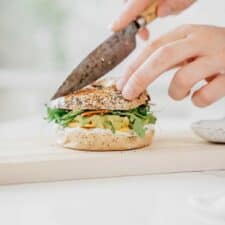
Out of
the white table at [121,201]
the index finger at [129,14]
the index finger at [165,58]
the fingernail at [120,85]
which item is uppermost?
the index finger at [129,14]

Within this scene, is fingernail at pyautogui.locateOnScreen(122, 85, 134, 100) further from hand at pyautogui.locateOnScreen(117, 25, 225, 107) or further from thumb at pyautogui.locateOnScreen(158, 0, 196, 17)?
thumb at pyautogui.locateOnScreen(158, 0, 196, 17)

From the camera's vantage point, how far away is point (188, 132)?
1.46 meters

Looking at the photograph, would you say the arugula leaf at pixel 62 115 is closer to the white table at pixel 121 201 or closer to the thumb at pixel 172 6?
the white table at pixel 121 201

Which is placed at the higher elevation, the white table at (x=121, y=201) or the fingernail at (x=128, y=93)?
the fingernail at (x=128, y=93)

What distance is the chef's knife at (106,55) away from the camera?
4.03 ft

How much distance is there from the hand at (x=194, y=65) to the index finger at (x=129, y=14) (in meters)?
0.09

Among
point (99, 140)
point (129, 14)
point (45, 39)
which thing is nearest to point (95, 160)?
point (99, 140)

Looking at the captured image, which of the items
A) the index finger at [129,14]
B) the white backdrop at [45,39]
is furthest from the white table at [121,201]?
the white backdrop at [45,39]

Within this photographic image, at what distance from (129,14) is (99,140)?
0.26 meters

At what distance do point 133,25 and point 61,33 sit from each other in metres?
0.77

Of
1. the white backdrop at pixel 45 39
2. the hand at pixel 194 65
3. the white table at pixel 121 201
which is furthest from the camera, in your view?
the white backdrop at pixel 45 39

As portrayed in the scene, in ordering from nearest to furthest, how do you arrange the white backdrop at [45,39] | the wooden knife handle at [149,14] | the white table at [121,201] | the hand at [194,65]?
the white table at [121,201], the hand at [194,65], the wooden knife handle at [149,14], the white backdrop at [45,39]

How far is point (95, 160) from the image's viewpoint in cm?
120

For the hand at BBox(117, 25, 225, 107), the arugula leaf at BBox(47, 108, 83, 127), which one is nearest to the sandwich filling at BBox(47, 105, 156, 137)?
the arugula leaf at BBox(47, 108, 83, 127)
